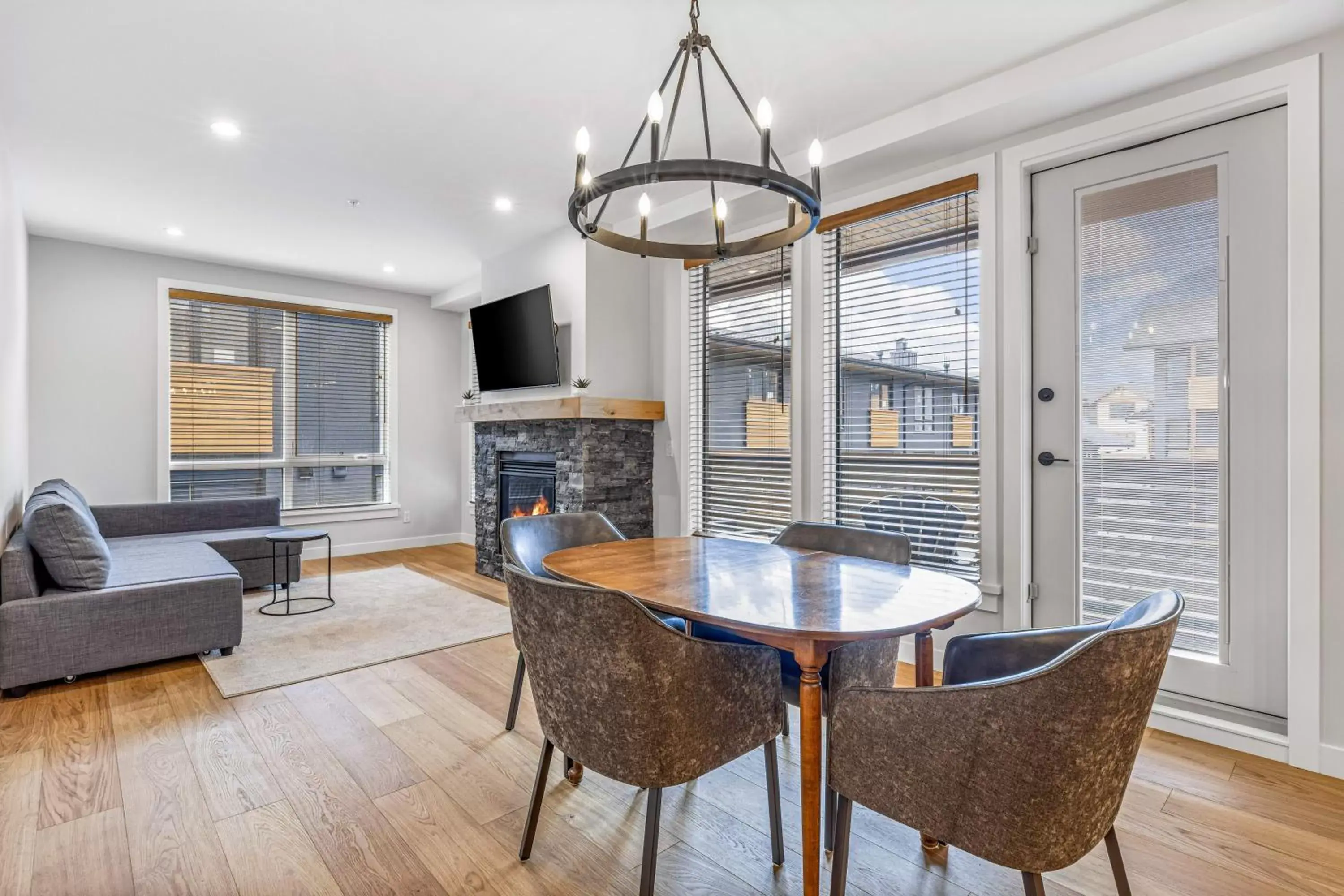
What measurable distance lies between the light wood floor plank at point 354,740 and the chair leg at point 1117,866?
74.2 inches

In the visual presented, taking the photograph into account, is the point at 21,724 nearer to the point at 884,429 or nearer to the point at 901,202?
the point at 884,429

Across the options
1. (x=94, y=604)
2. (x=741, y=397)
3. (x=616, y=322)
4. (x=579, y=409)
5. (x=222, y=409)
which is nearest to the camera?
(x=94, y=604)

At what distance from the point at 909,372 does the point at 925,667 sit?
1787 millimetres

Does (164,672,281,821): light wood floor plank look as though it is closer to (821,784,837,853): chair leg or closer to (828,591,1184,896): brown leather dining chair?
(821,784,837,853): chair leg

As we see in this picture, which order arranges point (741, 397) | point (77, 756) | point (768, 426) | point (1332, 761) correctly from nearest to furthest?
point (1332, 761) → point (77, 756) → point (768, 426) → point (741, 397)

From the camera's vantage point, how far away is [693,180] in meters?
1.81

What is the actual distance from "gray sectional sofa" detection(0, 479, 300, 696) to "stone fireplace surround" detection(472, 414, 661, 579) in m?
1.50

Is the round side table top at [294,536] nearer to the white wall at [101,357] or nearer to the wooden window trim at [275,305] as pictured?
the white wall at [101,357]

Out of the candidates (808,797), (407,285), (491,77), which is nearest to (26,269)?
(407,285)

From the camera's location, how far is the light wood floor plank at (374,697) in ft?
8.56

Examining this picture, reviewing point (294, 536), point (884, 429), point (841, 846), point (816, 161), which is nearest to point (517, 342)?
point (294, 536)

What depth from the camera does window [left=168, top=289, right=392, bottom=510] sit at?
5379 mm

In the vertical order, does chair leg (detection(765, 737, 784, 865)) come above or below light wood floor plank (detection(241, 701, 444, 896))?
above

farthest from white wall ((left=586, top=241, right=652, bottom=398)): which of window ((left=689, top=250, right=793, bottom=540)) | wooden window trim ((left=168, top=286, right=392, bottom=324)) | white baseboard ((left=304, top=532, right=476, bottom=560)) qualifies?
wooden window trim ((left=168, top=286, right=392, bottom=324))
